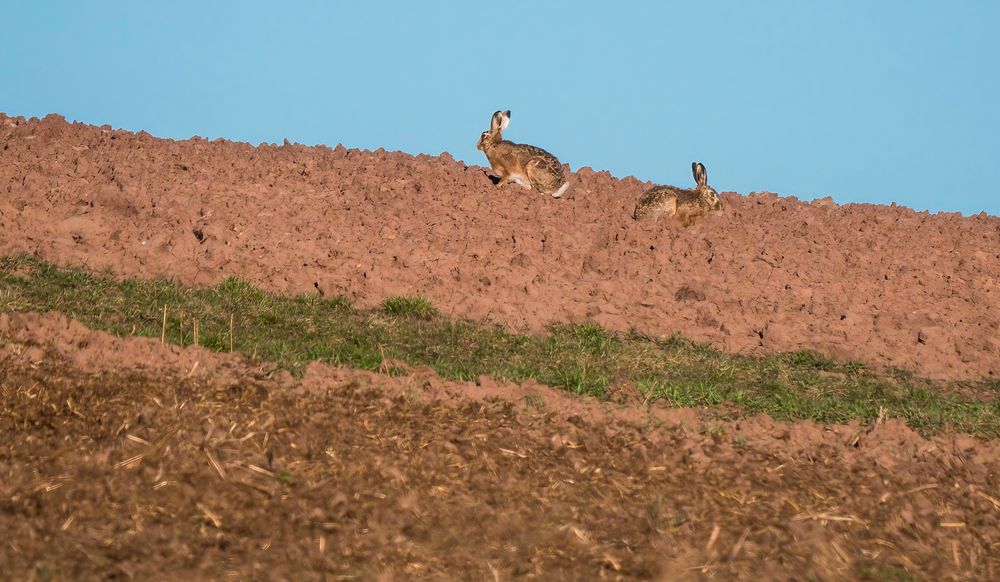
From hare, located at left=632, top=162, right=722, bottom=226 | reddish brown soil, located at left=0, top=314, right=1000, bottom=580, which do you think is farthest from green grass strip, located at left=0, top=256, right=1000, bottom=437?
hare, located at left=632, top=162, right=722, bottom=226

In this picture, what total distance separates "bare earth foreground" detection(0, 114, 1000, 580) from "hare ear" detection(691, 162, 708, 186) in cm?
274

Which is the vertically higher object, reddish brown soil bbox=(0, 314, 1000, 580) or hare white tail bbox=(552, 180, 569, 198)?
hare white tail bbox=(552, 180, 569, 198)

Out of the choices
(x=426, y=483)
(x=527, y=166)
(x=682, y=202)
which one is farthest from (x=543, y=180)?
(x=426, y=483)

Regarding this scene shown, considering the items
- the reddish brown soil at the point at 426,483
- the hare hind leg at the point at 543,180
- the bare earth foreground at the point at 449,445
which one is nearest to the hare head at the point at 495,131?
the hare hind leg at the point at 543,180

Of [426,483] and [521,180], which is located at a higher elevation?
[521,180]

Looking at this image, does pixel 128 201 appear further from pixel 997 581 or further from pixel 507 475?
pixel 997 581

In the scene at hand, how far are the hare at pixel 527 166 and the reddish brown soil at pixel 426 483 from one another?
8.48 metres

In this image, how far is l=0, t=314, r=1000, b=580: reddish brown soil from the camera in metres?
5.99

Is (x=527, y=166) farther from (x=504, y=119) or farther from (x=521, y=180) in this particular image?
(x=504, y=119)

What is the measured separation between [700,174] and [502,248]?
411cm

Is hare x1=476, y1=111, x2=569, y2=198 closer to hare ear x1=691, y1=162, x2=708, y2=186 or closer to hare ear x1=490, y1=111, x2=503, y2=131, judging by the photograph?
hare ear x1=490, y1=111, x2=503, y2=131

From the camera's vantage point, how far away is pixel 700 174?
1731 cm

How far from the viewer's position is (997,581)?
6500mm

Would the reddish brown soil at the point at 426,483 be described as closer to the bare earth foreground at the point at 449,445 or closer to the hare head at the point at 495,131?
the bare earth foreground at the point at 449,445
